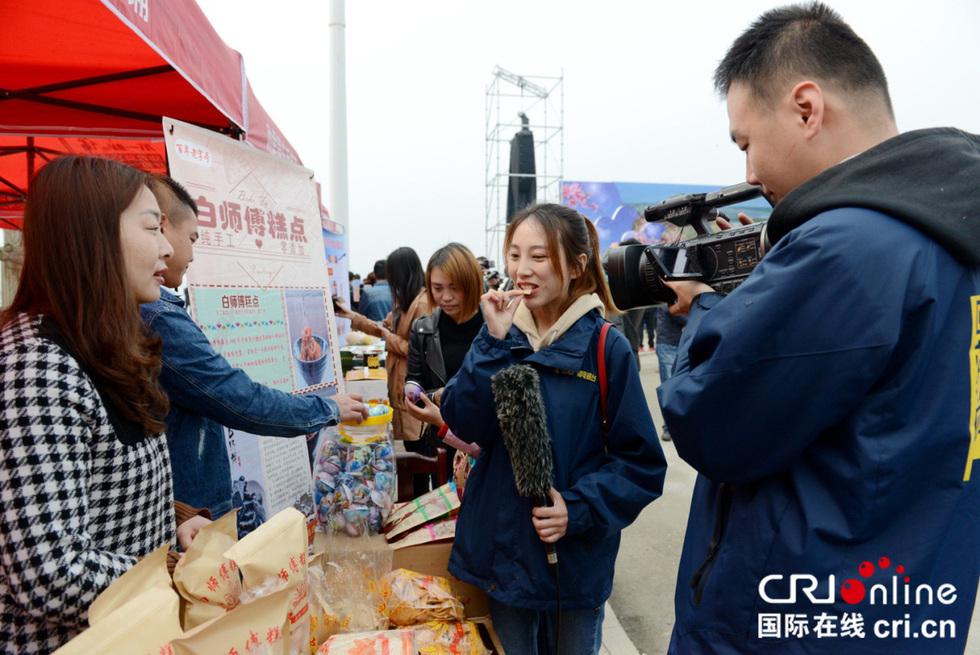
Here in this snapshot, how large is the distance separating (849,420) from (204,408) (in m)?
1.62

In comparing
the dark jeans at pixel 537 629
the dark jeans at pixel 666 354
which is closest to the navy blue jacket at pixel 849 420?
the dark jeans at pixel 537 629

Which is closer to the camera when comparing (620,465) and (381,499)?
(620,465)

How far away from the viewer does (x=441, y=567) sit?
204cm

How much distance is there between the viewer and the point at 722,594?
3.43ft

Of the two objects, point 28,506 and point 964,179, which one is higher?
point 964,179

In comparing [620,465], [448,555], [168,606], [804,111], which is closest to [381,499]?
[448,555]

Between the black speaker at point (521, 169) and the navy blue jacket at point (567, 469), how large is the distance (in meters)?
15.0

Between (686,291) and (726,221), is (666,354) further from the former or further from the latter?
(686,291)

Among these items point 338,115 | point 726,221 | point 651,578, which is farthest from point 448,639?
point 338,115

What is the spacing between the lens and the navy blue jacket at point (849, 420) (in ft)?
3.01

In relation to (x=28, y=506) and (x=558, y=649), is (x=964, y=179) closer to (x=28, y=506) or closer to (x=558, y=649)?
(x=558, y=649)

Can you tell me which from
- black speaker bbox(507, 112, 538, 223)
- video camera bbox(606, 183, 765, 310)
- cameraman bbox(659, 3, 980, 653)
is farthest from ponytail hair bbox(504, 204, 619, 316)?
black speaker bbox(507, 112, 538, 223)

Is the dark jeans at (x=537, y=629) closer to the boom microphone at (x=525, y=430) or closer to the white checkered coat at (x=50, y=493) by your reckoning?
the boom microphone at (x=525, y=430)

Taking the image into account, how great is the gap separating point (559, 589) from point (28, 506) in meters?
1.29
